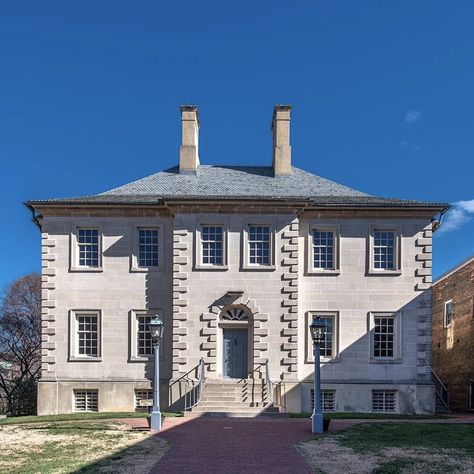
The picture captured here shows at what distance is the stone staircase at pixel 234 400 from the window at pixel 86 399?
4.87m

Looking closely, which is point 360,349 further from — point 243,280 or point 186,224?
point 186,224

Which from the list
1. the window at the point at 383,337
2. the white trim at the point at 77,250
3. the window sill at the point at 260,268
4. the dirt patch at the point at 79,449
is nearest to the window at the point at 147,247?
the white trim at the point at 77,250

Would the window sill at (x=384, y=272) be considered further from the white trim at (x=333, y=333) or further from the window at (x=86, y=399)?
the window at (x=86, y=399)

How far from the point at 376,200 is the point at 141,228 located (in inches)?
402

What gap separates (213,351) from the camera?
863 inches

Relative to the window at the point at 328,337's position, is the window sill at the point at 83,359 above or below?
below

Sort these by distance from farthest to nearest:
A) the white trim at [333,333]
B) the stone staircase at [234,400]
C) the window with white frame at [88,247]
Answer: the window with white frame at [88,247]
the white trim at [333,333]
the stone staircase at [234,400]

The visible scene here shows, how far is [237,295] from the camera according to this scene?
2220 cm

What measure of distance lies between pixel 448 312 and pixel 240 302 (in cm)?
1240

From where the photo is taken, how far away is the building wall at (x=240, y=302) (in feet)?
72.3

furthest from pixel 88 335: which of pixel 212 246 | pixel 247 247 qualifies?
pixel 247 247

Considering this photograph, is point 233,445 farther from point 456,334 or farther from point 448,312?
point 448,312

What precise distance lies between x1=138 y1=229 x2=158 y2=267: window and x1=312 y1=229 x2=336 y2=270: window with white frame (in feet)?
22.4

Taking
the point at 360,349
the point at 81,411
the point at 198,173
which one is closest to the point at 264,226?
the point at 198,173
